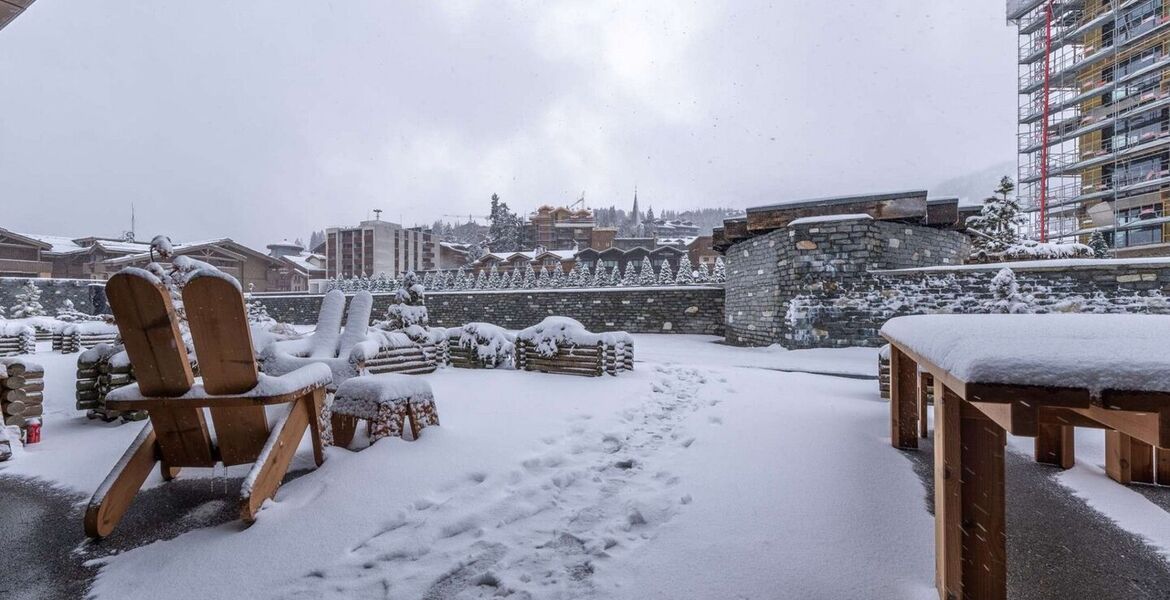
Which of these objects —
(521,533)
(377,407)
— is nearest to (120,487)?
(377,407)

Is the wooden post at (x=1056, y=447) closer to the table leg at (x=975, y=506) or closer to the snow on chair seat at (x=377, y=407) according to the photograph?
the table leg at (x=975, y=506)

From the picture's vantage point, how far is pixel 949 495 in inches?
61.8

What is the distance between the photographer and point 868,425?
4074 mm

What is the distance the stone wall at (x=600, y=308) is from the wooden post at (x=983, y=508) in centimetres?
1457

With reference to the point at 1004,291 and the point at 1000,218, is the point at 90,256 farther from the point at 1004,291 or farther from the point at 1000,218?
the point at 1000,218

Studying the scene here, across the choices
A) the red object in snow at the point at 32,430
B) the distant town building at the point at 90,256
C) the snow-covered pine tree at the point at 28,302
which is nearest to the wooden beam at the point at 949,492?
the red object in snow at the point at 32,430

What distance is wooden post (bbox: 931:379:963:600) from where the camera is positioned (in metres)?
1.52

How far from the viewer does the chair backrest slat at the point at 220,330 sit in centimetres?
228

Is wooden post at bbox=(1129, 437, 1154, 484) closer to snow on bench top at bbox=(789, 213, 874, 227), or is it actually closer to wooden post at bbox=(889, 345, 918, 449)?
wooden post at bbox=(889, 345, 918, 449)

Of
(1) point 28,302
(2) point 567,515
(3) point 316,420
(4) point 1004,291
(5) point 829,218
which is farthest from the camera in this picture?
(1) point 28,302

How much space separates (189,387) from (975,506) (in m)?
3.34

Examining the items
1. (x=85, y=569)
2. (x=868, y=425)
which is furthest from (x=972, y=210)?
(x=85, y=569)

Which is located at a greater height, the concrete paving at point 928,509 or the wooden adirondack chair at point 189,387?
the wooden adirondack chair at point 189,387

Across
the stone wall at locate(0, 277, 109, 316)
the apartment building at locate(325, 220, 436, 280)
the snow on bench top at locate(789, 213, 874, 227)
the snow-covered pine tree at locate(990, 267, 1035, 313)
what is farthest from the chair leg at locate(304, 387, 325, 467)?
the apartment building at locate(325, 220, 436, 280)
